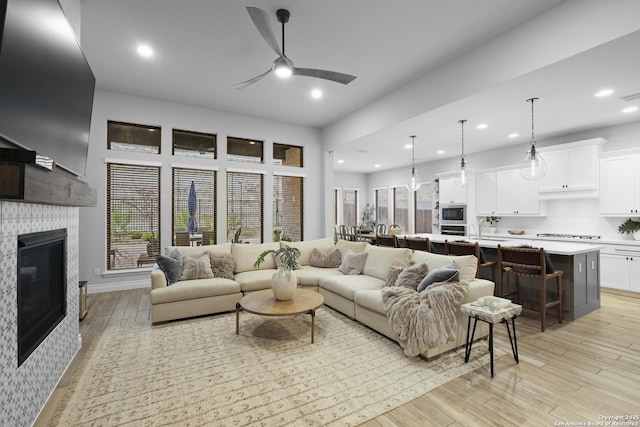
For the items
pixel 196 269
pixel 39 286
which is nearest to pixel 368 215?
pixel 196 269

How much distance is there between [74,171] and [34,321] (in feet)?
4.08

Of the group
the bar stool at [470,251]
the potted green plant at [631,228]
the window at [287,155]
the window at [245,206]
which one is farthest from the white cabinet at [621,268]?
the window at [245,206]

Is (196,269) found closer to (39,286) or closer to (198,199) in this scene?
(39,286)

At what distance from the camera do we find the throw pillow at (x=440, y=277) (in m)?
2.84

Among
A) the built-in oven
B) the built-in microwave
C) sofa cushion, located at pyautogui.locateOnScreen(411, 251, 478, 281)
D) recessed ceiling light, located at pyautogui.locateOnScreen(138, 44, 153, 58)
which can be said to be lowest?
sofa cushion, located at pyautogui.locateOnScreen(411, 251, 478, 281)

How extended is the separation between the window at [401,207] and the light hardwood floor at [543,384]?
255 inches

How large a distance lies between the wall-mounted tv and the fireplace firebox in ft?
1.97

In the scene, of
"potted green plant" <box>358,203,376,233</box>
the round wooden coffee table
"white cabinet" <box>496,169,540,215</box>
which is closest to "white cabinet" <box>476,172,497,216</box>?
"white cabinet" <box>496,169,540,215</box>

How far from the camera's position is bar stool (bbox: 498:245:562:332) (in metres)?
3.32

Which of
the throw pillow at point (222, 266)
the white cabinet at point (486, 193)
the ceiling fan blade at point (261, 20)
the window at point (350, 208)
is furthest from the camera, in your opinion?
the window at point (350, 208)

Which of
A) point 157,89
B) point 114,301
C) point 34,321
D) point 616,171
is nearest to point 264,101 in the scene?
point 157,89

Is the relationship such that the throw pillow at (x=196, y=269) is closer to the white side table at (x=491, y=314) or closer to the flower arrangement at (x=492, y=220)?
the white side table at (x=491, y=314)

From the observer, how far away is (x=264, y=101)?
5172 mm

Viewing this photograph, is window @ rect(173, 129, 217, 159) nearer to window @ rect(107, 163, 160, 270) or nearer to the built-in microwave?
window @ rect(107, 163, 160, 270)
